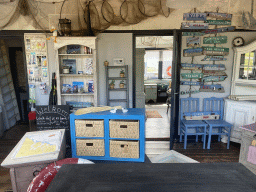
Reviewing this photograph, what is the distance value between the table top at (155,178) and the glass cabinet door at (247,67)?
13.1 ft

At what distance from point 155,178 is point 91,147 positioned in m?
2.06

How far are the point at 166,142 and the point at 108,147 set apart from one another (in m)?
2.19

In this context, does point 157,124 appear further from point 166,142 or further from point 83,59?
point 83,59

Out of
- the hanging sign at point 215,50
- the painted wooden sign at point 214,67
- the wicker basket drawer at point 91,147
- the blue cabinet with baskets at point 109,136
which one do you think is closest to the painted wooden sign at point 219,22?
the hanging sign at point 215,50

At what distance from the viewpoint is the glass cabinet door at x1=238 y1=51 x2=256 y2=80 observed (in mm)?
4062

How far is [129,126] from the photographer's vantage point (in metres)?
2.57

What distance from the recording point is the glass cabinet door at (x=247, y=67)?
13.3 ft

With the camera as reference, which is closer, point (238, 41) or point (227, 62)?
point (238, 41)

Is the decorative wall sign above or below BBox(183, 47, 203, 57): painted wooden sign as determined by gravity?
above

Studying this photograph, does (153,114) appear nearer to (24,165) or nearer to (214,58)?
(214,58)

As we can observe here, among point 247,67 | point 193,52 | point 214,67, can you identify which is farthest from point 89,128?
point 247,67

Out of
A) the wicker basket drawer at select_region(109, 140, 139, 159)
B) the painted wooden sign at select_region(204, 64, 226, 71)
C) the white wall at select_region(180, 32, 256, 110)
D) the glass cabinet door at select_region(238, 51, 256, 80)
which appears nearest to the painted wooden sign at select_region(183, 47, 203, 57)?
the white wall at select_region(180, 32, 256, 110)

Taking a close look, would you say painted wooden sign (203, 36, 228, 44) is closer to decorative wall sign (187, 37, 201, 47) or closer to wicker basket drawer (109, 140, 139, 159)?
decorative wall sign (187, 37, 201, 47)

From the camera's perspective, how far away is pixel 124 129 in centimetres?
259
